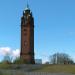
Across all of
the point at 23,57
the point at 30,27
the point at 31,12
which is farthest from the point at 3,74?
the point at 31,12

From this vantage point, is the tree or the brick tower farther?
the tree

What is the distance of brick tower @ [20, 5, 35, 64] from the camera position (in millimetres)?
139125

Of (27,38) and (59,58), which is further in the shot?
(59,58)

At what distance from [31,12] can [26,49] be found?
76.0 ft

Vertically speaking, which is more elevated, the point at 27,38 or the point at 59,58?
the point at 27,38

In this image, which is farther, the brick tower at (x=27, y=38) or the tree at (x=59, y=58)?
the tree at (x=59, y=58)

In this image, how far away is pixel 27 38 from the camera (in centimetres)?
14250

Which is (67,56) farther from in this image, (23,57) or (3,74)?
(3,74)

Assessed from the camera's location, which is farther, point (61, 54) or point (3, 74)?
point (61, 54)

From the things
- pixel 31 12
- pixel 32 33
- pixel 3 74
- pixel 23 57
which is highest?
pixel 31 12

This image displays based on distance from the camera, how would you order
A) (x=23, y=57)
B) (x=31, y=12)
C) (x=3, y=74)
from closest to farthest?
(x=3, y=74) < (x=23, y=57) < (x=31, y=12)

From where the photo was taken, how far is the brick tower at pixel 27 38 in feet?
456

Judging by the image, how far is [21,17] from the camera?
489 feet

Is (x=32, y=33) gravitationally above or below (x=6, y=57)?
above
